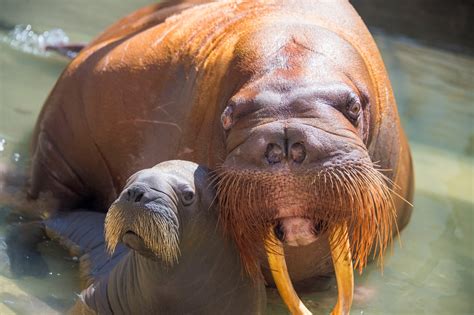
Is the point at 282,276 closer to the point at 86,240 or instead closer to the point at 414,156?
the point at 86,240

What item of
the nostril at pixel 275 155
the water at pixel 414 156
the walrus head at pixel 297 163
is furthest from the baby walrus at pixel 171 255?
the water at pixel 414 156

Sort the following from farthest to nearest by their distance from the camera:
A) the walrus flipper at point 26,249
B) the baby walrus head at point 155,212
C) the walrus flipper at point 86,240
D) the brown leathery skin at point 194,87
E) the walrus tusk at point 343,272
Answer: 1. the walrus flipper at point 26,249
2. the walrus flipper at point 86,240
3. the brown leathery skin at point 194,87
4. the walrus tusk at point 343,272
5. the baby walrus head at point 155,212

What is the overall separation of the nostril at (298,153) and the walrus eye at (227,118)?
53 cm

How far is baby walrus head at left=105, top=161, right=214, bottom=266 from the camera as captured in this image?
160 inches

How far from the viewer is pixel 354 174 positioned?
432cm

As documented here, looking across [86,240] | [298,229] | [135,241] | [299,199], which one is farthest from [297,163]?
[86,240]

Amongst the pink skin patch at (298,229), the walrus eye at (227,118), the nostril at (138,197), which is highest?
the walrus eye at (227,118)

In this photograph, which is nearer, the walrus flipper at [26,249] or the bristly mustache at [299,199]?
the bristly mustache at [299,199]

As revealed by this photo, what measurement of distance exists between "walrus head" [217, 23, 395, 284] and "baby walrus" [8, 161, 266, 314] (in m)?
0.10

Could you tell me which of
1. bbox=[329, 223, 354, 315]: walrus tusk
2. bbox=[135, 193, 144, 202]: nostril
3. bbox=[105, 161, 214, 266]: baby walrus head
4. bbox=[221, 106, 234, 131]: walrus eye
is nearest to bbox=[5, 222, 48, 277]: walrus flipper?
bbox=[105, 161, 214, 266]: baby walrus head

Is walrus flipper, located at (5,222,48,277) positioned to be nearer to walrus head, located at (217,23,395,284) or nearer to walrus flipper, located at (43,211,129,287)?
walrus flipper, located at (43,211,129,287)

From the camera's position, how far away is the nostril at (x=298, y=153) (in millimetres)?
4238

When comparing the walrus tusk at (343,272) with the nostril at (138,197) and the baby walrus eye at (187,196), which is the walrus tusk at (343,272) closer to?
the baby walrus eye at (187,196)

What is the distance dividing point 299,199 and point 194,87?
1.53 meters
